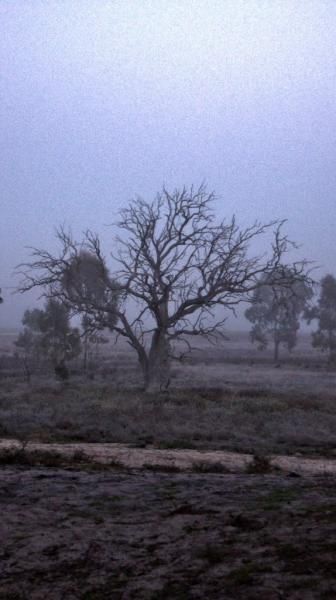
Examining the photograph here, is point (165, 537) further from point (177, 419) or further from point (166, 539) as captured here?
point (177, 419)

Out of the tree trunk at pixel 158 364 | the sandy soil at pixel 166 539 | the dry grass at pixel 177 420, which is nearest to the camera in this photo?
the sandy soil at pixel 166 539

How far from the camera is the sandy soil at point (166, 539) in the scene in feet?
16.7

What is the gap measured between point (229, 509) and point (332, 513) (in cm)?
98

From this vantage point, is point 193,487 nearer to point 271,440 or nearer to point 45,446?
point 45,446

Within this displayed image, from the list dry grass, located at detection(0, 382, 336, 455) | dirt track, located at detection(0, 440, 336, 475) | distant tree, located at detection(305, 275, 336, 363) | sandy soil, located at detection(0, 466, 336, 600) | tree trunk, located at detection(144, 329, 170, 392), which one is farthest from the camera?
distant tree, located at detection(305, 275, 336, 363)

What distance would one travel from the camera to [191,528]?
6.42 meters

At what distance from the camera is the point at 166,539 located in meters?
6.17

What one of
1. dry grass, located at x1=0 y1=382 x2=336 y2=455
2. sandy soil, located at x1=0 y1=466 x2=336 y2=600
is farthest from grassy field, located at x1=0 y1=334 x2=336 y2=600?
dry grass, located at x1=0 y1=382 x2=336 y2=455

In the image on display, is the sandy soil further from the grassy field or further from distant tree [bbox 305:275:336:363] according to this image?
distant tree [bbox 305:275:336:363]

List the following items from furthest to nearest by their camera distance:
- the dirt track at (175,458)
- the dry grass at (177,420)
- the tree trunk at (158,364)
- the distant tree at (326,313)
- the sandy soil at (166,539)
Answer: the distant tree at (326,313)
the tree trunk at (158,364)
the dry grass at (177,420)
the dirt track at (175,458)
the sandy soil at (166,539)

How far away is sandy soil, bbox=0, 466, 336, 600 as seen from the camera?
510 cm

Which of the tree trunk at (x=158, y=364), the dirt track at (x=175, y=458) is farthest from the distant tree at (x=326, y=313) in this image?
the dirt track at (x=175, y=458)

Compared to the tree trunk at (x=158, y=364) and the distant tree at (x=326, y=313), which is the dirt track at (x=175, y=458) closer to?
the tree trunk at (x=158, y=364)

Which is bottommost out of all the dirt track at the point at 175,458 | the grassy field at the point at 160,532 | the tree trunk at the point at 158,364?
the dirt track at the point at 175,458
